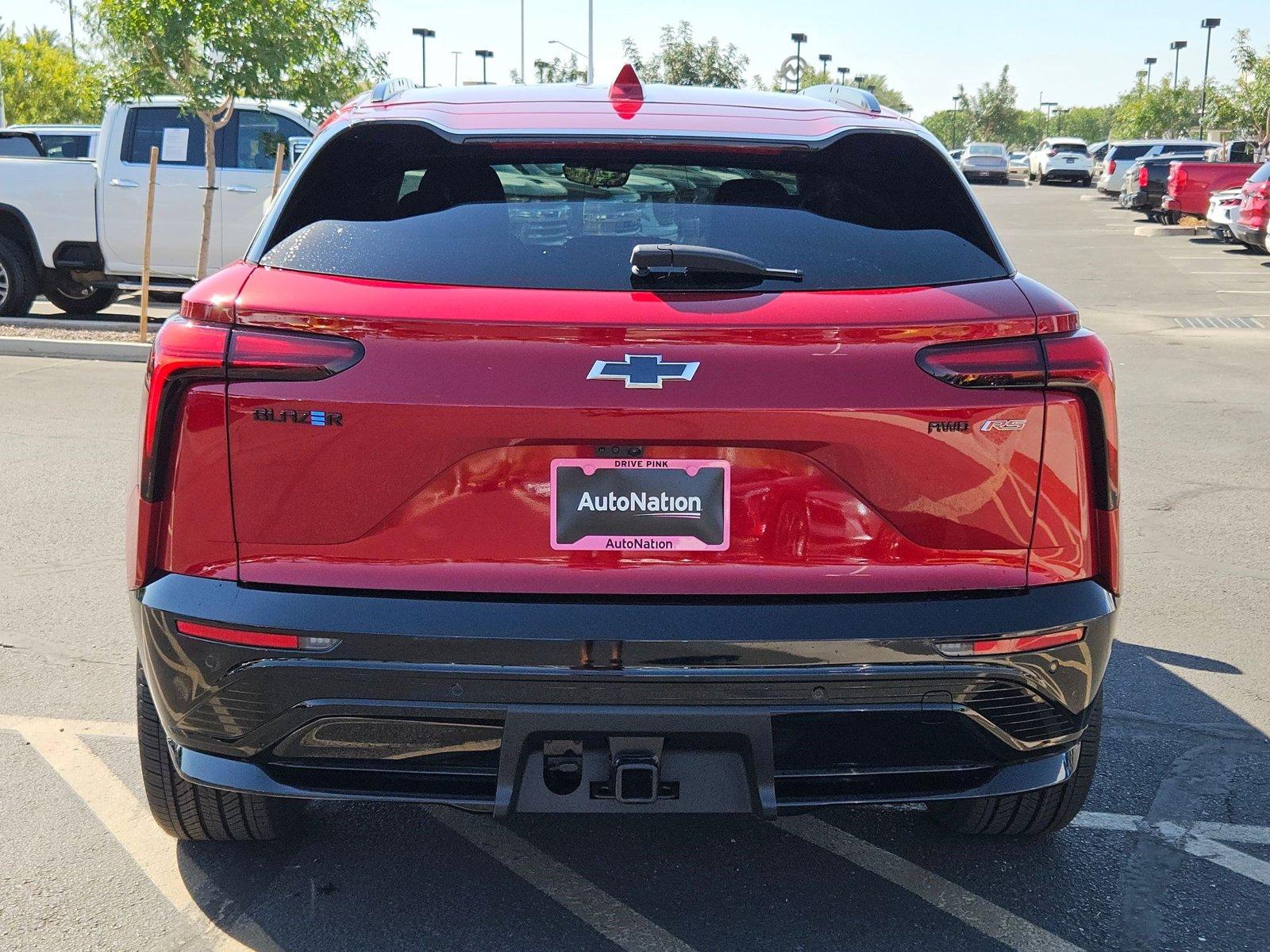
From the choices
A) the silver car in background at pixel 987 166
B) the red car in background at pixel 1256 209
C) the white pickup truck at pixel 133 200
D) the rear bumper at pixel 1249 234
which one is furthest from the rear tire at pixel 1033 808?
the silver car in background at pixel 987 166

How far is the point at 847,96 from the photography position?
4141 mm

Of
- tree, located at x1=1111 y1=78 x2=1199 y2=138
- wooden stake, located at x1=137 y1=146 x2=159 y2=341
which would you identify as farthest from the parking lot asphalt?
tree, located at x1=1111 y1=78 x2=1199 y2=138

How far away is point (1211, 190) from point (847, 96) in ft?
85.8

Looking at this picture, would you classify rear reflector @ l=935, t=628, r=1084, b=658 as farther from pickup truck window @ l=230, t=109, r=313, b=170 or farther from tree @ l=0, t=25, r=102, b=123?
tree @ l=0, t=25, r=102, b=123

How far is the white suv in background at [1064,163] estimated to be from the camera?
5819 cm

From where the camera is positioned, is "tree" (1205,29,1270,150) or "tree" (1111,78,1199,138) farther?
"tree" (1111,78,1199,138)

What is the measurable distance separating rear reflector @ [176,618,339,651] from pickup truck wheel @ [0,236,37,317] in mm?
12488

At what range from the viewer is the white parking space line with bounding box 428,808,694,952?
9.93 ft

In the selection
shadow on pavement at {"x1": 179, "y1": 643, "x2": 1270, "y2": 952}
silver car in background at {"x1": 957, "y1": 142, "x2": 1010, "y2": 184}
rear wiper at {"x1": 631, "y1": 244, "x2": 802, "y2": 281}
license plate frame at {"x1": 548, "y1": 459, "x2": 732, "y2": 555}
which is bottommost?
shadow on pavement at {"x1": 179, "y1": 643, "x2": 1270, "y2": 952}

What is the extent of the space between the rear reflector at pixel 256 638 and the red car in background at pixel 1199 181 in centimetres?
Result: 2716

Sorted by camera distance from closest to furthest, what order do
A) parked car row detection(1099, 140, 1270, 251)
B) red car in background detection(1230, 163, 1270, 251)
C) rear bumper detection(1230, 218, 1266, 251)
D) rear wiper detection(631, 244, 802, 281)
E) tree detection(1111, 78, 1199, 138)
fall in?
rear wiper detection(631, 244, 802, 281)
red car in background detection(1230, 163, 1270, 251)
rear bumper detection(1230, 218, 1266, 251)
parked car row detection(1099, 140, 1270, 251)
tree detection(1111, 78, 1199, 138)

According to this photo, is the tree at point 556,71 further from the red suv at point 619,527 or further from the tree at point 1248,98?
the red suv at point 619,527

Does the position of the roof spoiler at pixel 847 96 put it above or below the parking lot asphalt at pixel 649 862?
above

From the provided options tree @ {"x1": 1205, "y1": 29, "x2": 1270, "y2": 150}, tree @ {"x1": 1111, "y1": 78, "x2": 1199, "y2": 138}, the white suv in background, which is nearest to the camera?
tree @ {"x1": 1205, "y1": 29, "x2": 1270, "y2": 150}
